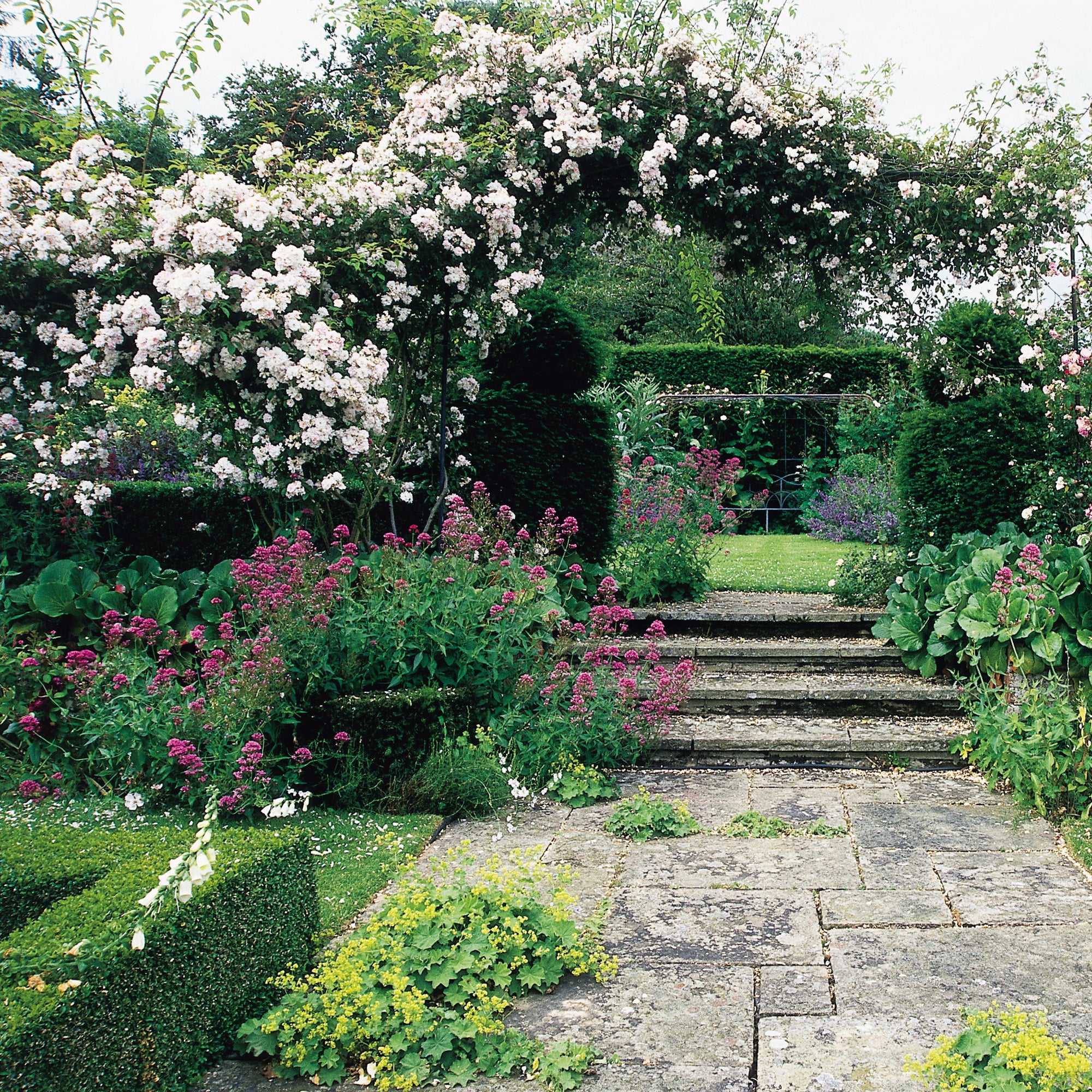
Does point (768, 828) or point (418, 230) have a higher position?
point (418, 230)

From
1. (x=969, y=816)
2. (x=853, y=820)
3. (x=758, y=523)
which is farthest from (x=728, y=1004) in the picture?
(x=758, y=523)

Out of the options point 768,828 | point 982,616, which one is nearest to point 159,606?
point 768,828

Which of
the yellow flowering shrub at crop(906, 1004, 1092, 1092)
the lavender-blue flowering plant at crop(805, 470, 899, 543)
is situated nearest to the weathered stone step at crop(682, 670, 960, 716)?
the yellow flowering shrub at crop(906, 1004, 1092, 1092)

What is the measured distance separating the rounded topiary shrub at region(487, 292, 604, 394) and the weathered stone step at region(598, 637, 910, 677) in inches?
74.7

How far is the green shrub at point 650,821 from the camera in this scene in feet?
13.6

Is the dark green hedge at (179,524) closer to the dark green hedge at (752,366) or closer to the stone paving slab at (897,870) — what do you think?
the stone paving slab at (897,870)

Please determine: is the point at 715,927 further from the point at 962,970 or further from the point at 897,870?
the point at 897,870

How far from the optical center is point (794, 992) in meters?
2.81

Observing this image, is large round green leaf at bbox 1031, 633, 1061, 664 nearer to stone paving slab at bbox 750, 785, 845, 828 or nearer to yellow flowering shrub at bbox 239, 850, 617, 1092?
stone paving slab at bbox 750, 785, 845, 828

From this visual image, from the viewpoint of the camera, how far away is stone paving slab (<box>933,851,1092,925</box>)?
3287 millimetres

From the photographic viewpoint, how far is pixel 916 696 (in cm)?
564

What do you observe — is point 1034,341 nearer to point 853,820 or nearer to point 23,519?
point 853,820

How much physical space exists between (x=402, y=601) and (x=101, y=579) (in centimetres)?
234

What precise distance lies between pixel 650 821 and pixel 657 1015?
149 cm
